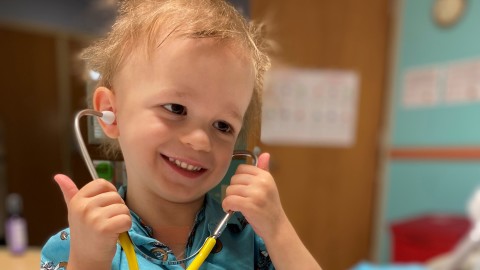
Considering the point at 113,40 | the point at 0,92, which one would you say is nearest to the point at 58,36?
the point at 113,40

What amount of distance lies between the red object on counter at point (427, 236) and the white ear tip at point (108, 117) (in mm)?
1545

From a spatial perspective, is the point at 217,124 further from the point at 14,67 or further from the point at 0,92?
the point at 0,92

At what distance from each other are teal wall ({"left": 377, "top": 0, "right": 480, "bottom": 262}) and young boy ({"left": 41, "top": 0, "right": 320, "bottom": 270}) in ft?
5.46

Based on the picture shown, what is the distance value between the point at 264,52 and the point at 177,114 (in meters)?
0.11

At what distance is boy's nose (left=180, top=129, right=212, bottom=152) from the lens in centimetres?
37

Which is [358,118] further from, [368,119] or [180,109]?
[180,109]

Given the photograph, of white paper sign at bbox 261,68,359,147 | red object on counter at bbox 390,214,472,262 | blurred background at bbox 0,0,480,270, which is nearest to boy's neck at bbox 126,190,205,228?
blurred background at bbox 0,0,480,270

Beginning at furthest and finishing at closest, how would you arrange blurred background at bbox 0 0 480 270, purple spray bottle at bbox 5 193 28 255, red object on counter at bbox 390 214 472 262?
red object on counter at bbox 390 214 472 262 → blurred background at bbox 0 0 480 270 → purple spray bottle at bbox 5 193 28 255

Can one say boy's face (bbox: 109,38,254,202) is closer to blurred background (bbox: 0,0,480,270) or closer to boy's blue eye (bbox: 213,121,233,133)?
boy's blue eye (bbox: 213,121,233,133)

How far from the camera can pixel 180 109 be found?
375 millimetres

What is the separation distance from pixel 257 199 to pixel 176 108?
0.12m

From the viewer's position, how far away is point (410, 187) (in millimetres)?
2029

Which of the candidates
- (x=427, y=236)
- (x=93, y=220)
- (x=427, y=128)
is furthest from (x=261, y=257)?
(x=427, y=128)

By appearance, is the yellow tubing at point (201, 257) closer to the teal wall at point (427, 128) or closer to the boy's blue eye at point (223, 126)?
the boy's blue eye at point (223, 126)
